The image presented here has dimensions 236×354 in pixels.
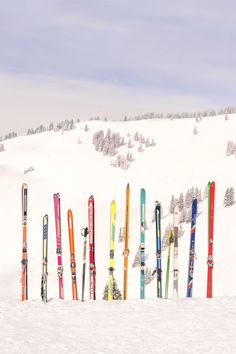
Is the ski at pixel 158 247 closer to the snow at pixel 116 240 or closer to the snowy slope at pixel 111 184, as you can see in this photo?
the snow at pixel 116 240

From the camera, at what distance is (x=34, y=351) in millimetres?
10266

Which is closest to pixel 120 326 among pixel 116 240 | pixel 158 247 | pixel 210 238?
pixel 158 247

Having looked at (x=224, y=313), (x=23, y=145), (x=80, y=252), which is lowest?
(x=80, y=252)

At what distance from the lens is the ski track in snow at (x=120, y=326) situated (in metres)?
10.7

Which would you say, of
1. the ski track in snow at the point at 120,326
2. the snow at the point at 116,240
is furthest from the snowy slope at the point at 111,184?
the ski track in snow at the point at 120,326

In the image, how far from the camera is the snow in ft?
37.4

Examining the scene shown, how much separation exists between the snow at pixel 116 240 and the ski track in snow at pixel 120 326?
0.02 metres

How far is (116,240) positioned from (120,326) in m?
49.8

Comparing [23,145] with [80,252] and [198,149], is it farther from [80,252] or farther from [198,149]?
[80,252]

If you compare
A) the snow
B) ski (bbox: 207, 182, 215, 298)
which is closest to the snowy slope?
the snow

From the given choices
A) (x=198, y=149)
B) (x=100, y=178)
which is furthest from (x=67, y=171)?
(x=198, y=149)

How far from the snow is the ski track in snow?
0.02 m

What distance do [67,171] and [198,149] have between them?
2649cm

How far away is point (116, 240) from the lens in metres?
61.7
